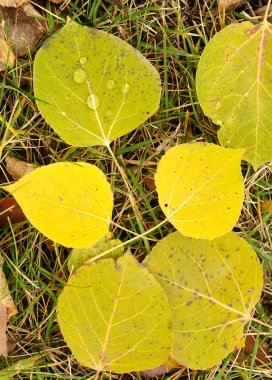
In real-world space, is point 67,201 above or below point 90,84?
below

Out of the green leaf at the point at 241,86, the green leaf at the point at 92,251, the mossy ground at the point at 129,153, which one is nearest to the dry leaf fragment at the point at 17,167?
the mossy ground at the point at 129,153

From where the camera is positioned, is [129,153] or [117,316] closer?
[117,316]

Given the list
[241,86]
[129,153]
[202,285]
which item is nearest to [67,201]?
[129,153]

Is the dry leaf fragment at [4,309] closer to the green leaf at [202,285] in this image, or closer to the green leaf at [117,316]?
the green leaf at [117,316]

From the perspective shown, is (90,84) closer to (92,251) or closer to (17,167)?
(17,167)

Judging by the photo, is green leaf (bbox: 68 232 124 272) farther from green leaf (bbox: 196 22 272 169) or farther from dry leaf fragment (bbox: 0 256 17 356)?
green leaf (bbox: 196 22 272 169)

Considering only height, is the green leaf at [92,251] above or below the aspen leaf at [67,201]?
below

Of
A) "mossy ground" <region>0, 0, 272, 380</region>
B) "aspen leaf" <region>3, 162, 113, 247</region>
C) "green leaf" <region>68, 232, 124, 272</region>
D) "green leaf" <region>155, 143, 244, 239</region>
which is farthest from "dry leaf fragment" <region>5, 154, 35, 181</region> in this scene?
"green leaf" <region>155, 143, 244, 239</region>

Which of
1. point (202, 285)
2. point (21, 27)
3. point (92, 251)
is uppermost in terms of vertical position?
point (21, 27)
